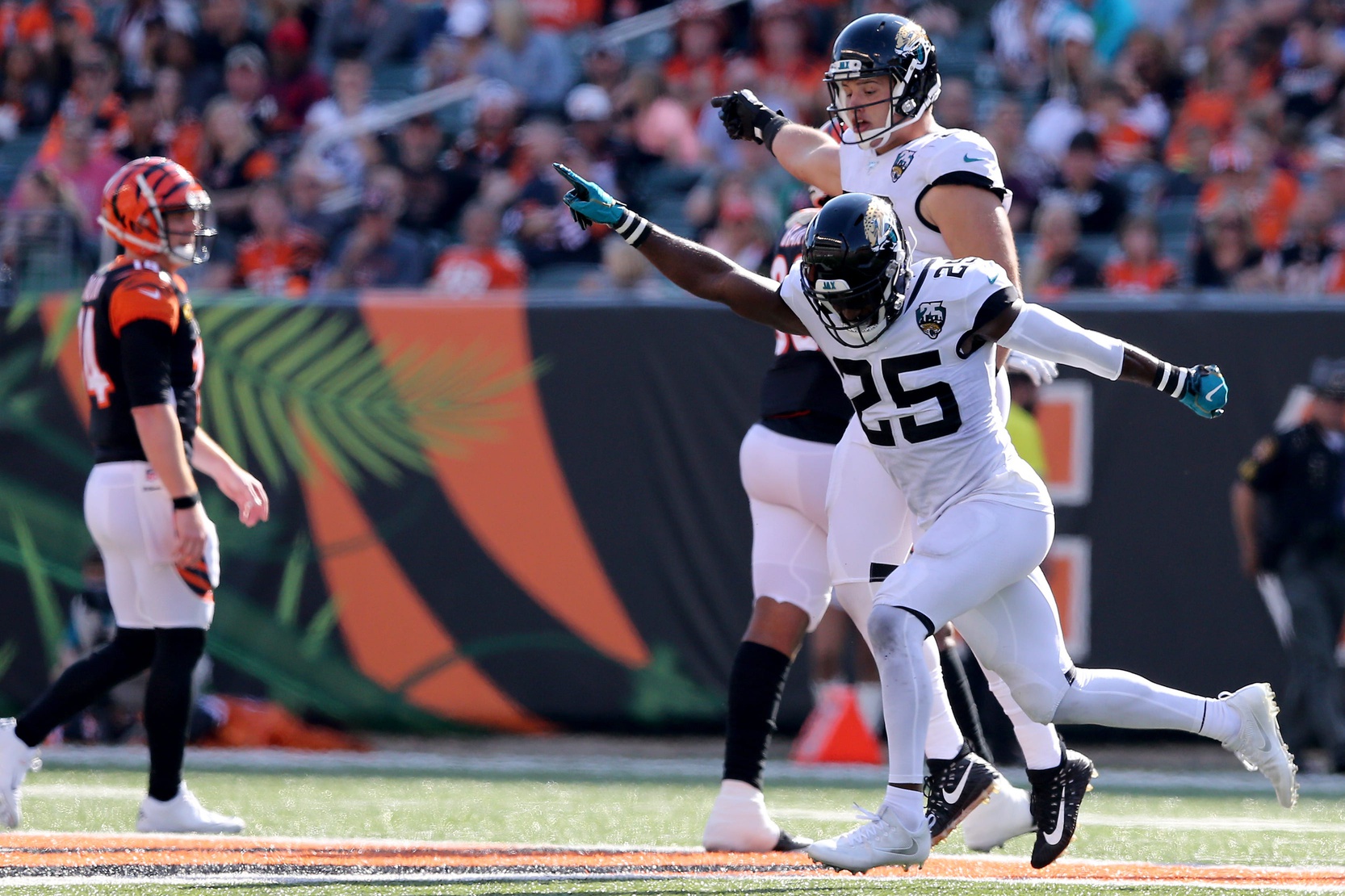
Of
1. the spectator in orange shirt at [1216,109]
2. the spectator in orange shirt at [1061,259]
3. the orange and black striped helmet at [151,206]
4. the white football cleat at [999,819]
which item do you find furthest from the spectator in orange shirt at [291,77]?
the white football cleat at [999,819]

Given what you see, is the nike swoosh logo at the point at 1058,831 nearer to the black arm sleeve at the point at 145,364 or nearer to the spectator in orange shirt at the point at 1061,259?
the black arm sleeve at the point at 145,364

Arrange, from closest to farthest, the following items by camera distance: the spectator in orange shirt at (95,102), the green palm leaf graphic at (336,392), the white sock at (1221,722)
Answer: the white sock at (1221,722)
the green palm leaf graphic at (336,392)
the spectator in orange shirt at (95,102)

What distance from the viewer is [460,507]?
780 cm

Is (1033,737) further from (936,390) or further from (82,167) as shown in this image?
(82,167)

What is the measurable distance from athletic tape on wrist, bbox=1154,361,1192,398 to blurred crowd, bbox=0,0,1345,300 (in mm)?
4566

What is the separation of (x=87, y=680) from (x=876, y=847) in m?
2.35

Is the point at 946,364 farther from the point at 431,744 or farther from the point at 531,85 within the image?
the point at 531,85

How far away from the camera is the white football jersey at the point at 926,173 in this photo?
407 centimetres

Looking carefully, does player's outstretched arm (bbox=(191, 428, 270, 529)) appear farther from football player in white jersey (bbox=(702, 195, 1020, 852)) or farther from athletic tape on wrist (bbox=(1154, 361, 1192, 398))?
athletic tape on wrist (bbox=(1154, 361, 1192, 398))

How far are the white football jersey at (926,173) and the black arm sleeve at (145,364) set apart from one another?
6.21ft

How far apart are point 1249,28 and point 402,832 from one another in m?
7.39

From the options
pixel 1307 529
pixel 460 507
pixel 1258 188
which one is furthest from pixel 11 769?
pixel 1258 188

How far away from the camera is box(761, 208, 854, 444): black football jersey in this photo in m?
4.49

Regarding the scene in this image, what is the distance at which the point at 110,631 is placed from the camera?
758 centimetres
